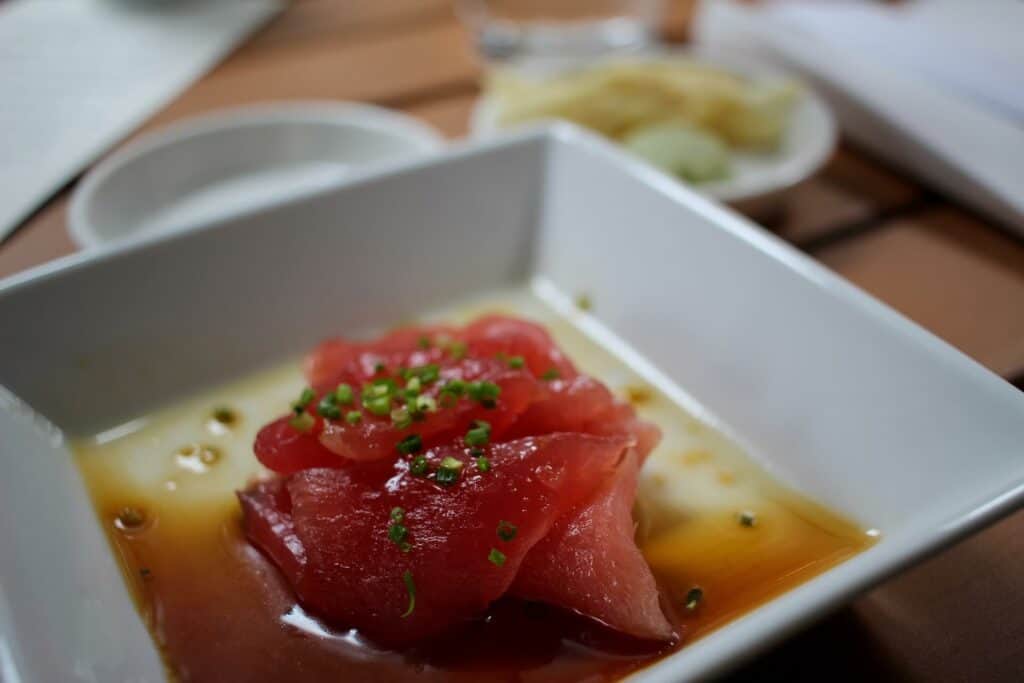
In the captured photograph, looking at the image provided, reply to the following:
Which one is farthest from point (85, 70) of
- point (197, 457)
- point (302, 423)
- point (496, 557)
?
point (496, 557)

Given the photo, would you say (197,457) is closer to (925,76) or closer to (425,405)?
(425,405)

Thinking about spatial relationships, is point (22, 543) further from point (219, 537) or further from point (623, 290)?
point (623, 290)

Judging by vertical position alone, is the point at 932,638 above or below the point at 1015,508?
below

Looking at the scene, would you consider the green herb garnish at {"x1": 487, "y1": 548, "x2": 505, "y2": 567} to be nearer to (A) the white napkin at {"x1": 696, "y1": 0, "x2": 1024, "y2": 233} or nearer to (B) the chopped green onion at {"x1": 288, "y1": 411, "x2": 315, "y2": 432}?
(B) the chopped green onion at {"x1": 288, "y1": 411, "x2": 315, "y2": 432}

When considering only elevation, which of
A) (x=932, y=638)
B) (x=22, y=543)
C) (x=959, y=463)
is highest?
(x=22, y=543)

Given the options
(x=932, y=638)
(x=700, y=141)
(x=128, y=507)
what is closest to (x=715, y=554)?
(x=932, y=638)

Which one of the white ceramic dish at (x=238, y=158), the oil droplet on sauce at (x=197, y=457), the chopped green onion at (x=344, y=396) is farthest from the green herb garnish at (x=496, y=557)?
the white ceramic dish at (x=238, y=158)
